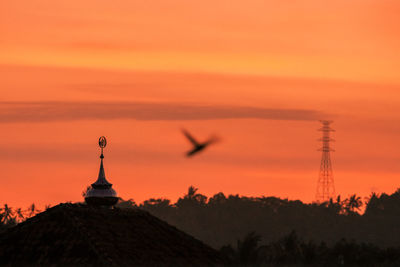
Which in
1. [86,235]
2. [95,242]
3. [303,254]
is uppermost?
[303,254]

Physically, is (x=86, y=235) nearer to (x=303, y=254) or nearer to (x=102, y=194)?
(x=102, y=194)

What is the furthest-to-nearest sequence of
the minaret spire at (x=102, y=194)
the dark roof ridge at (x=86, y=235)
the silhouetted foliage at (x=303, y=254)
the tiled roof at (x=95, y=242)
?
the silhouetted foliage at (x=303, y=254) < the minaret spire at (x=102, y=194) < the tiled roof at (x=95, y=242) < the dark roof ridge at (x=86, y=235)

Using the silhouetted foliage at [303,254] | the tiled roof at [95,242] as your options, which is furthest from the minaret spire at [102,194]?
the silhouetted foliage at [303,254]

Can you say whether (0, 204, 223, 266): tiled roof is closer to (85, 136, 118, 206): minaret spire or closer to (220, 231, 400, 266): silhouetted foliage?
(85, 136, 118, 206): minaret spire

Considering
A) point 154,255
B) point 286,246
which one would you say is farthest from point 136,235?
point 286,246

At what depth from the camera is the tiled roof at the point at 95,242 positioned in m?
59.0

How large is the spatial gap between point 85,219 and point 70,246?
9.56 feet

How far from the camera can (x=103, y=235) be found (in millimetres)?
61094

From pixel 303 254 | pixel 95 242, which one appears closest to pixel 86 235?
pixel 95 242

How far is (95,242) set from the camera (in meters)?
59.6

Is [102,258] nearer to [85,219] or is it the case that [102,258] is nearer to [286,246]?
[85,219]

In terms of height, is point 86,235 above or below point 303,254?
below

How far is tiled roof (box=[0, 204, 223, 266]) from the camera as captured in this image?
194 feet

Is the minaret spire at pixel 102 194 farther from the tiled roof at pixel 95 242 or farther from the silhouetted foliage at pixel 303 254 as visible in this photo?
the silhouetted foliage at pixel 303 254
